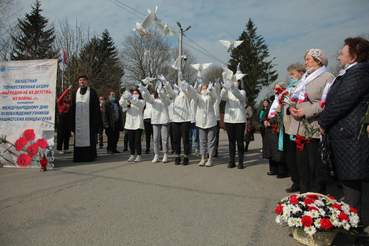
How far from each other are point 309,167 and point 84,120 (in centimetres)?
600

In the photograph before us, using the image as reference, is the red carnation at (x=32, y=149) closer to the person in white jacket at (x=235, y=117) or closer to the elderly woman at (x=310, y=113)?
the person in white jacket at (x=235, y=117)

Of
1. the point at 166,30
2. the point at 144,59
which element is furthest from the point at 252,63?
the point at 166,30

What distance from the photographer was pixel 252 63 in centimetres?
3678

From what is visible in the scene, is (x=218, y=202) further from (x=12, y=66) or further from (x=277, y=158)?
(x=12, y=66)

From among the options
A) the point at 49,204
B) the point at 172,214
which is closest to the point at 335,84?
the point at 172,214

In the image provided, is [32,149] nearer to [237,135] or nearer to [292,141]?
[237,135]

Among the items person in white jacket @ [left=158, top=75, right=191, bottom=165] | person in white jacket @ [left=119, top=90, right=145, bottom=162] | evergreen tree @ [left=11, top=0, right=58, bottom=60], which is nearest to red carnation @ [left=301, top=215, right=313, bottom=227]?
person in white jacket @ [left=158, top=75, right=191, bottom=165]

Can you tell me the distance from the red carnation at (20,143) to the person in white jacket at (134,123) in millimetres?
2465

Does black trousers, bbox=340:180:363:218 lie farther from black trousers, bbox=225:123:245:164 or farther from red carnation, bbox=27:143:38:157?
red carnation, bbox=27:143:38:157

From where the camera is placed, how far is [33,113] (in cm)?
634

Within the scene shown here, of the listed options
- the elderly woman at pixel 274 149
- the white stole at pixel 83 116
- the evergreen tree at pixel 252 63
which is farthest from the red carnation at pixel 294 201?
the evergreen tree at pixel 252 63

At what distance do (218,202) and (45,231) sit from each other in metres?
2.21

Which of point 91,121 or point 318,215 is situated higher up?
point 91,121

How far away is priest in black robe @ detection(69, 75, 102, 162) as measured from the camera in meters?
7.37
